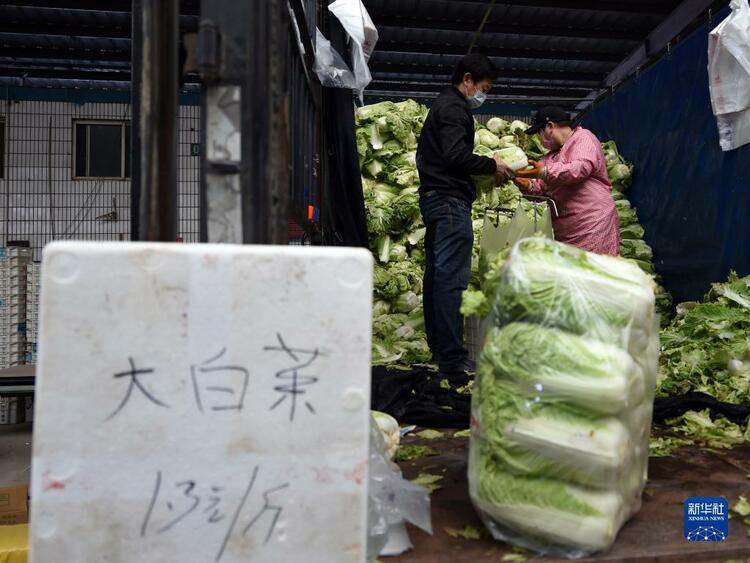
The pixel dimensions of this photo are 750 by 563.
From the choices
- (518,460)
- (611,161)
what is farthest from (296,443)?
(611,161)

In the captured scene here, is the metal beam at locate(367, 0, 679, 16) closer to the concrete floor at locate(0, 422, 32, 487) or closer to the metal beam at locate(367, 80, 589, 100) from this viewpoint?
the metal beam at locate(367, 80, 589, 100)

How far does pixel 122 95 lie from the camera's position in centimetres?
828

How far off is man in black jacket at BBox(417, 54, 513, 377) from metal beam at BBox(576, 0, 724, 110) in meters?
2.50

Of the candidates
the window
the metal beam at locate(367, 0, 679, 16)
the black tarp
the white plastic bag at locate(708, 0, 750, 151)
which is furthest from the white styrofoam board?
the window

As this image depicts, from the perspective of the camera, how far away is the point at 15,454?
5.57m

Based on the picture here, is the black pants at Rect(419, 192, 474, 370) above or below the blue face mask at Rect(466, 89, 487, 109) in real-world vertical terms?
below

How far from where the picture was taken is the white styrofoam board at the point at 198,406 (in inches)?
47.1

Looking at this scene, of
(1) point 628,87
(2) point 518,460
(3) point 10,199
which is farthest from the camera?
(3) point 10,199

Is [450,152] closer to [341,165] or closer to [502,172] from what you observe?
[502,172]

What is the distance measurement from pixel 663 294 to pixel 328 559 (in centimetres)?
544

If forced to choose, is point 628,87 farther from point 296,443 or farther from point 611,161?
point 296,443

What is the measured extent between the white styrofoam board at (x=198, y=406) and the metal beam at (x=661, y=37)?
221 inches

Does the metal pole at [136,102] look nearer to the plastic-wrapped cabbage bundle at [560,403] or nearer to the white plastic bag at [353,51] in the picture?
the plastic-wrapped cabbage bundle at [560,403]

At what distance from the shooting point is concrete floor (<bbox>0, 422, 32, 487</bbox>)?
488 centimetres
